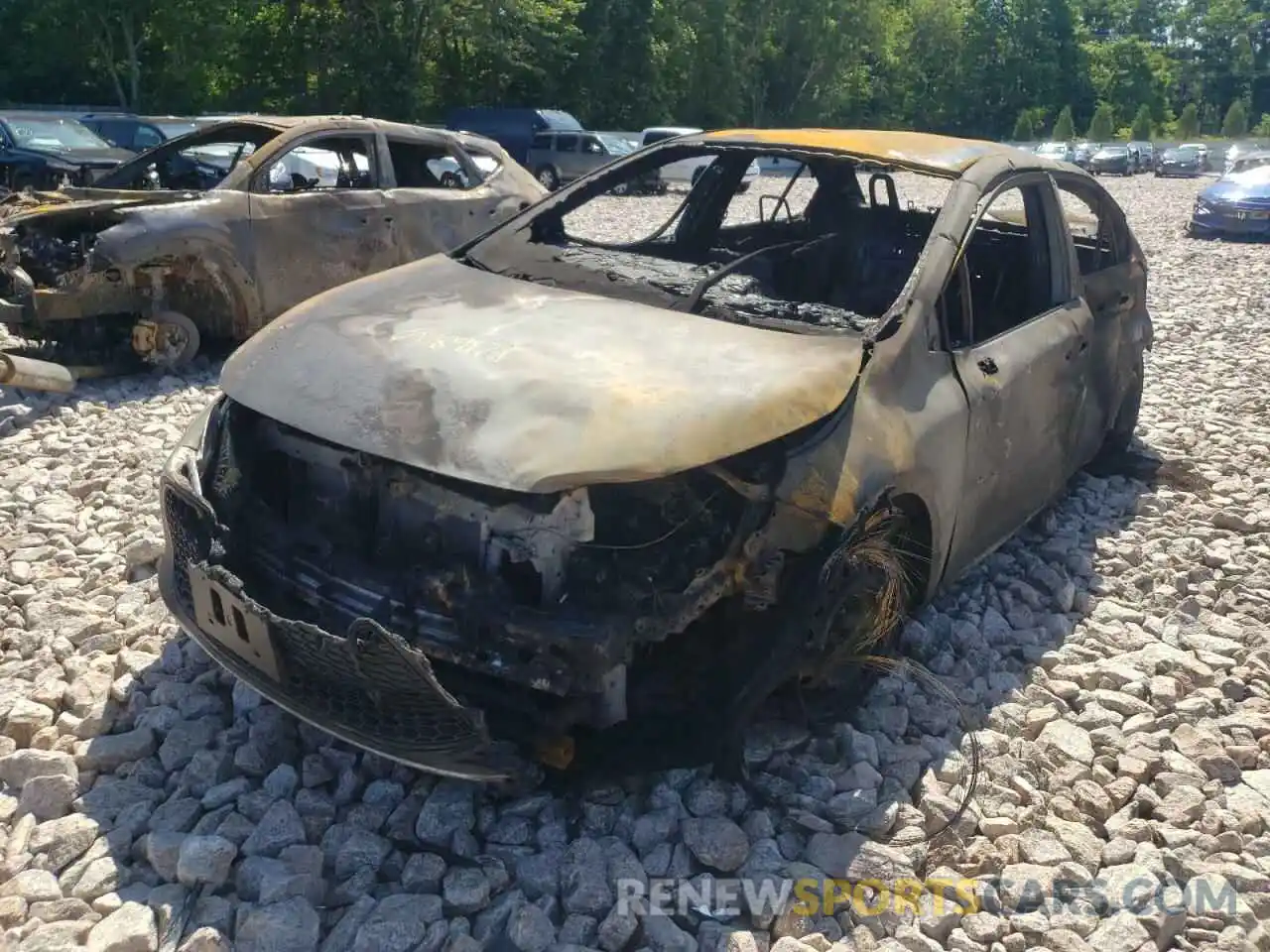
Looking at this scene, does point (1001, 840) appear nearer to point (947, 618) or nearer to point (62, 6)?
point (947, 618)

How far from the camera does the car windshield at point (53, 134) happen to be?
580 inches

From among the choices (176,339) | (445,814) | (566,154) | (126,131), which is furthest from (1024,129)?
(445,814)

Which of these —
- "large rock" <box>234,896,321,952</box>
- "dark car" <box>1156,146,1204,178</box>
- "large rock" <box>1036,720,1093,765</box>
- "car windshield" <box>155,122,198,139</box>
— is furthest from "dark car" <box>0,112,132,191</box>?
"dark car" <box>1156,146,1204,178</box>

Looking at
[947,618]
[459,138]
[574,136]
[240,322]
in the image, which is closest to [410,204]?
[459,138]

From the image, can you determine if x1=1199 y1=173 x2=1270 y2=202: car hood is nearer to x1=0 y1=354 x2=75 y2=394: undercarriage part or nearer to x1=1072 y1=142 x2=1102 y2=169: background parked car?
x1=0 y1=354 x2=75 y2=394: undercarriage part

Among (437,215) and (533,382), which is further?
(437,215)

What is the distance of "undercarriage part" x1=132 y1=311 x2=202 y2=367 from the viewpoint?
678 centimetres

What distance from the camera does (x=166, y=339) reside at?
6.87 m

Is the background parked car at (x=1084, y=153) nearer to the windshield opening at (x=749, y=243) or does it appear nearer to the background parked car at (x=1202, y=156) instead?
the background parked car at (x=1202, y=156)

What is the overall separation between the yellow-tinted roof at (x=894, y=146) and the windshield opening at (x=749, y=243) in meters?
0.05

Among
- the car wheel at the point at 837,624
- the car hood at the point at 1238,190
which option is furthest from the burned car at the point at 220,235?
the car hood at the point at 1238,190

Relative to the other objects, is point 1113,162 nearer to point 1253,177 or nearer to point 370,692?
point 1253,177

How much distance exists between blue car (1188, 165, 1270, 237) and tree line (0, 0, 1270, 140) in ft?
74.8

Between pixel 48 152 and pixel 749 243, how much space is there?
13.1 m
